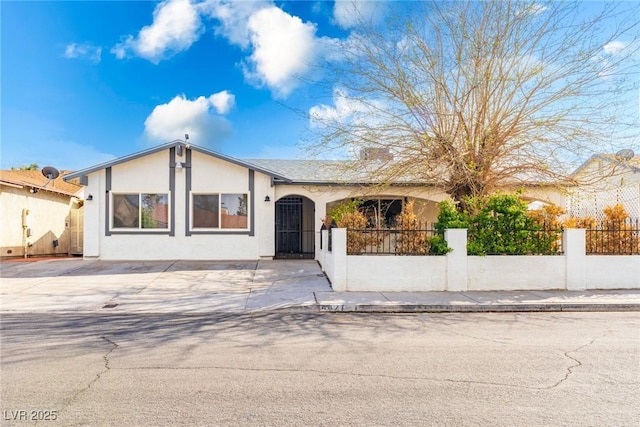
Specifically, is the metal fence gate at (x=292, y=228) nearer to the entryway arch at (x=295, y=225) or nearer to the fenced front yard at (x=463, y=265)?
the entryway arch at (x=295, y=225)

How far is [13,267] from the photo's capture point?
1299cm

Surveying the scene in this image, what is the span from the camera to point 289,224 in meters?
17.3

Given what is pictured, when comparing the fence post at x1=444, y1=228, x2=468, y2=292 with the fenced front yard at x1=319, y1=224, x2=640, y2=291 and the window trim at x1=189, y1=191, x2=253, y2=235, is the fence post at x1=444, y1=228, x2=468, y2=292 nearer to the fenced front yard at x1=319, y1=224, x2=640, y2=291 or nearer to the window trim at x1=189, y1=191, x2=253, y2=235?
the fenced front yard at x1=319, y1=224, x2=640, y2=291

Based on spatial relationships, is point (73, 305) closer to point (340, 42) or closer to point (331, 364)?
point (331, 364)

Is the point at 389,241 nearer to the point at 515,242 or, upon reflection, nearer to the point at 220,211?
the point at 515,242

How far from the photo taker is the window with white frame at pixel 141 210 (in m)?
14.6

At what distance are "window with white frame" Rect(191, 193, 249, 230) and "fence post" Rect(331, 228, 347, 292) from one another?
6143 millimetres

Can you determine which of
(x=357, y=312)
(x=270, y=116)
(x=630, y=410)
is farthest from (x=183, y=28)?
(x=630, y=410)

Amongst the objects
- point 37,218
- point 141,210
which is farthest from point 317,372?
point 37,218

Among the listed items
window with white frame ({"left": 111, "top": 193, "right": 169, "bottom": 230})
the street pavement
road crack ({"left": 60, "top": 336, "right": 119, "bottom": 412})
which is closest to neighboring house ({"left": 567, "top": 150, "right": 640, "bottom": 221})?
the street pavement

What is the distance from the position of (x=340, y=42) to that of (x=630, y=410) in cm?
1052

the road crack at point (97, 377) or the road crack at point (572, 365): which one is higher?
the road crack at point (97, 377)

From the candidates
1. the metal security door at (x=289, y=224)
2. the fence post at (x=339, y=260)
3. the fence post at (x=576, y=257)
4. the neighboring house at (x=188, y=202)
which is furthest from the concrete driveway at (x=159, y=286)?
the fence post at (x=576, y=257)

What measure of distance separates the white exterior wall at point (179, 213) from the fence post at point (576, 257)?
957cm
